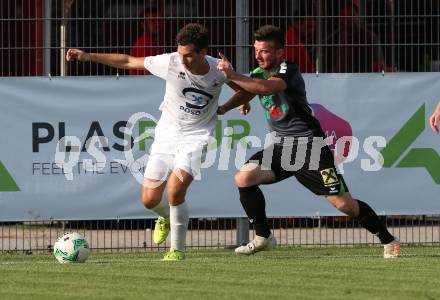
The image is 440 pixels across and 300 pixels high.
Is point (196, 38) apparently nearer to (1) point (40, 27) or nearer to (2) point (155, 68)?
(2) point (155, 68)

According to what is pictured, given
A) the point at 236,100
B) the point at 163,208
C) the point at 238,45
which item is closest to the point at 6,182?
the point at 163,208

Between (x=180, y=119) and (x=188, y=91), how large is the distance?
0.29 meters

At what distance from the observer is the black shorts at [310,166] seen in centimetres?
1132

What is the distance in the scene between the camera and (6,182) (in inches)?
544

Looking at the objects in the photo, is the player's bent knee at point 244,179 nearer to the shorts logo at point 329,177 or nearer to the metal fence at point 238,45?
the shorts logo at point 329,177

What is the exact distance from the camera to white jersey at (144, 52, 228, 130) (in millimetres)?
11336

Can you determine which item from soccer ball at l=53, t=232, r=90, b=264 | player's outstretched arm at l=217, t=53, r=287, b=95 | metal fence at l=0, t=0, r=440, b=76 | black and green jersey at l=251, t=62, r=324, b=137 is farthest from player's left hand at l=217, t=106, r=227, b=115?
metal fence at l=0, t=0, r=440, b=76

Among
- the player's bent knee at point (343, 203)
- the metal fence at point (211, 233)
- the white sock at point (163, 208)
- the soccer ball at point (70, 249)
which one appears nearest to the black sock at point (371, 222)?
the player's bent knee at point (343, 203)

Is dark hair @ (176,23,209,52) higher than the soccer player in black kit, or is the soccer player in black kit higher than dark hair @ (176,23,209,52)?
dark hair @ (176,23,209,52)

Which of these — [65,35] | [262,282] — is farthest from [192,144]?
[65,35]

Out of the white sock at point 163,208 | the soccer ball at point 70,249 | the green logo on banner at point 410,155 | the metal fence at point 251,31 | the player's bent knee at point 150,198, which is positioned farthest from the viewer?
the metal fence at point 251,31

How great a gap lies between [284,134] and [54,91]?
139 inches

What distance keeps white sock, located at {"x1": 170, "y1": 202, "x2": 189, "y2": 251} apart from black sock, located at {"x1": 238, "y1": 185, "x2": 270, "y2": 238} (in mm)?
687

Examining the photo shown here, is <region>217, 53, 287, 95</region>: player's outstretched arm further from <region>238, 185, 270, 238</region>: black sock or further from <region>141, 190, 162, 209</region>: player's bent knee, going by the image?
<region>141, 190, 162, 209</region>: player's bent knee
